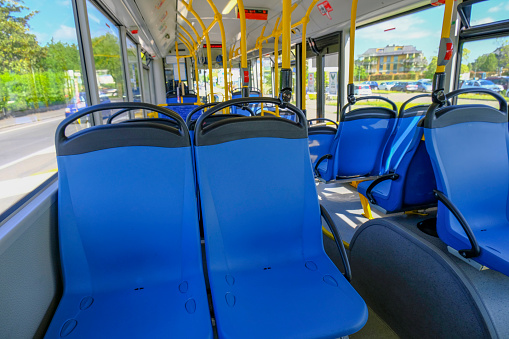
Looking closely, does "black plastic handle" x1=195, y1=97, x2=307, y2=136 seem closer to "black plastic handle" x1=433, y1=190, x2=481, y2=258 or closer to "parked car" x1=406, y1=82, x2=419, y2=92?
"black plastic handle" x1=433, y1=190, x2=481, y2=258

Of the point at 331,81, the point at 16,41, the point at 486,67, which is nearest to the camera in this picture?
the point at 16,41

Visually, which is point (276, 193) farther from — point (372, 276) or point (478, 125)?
point (478, 125)

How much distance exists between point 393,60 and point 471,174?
11.0 ft

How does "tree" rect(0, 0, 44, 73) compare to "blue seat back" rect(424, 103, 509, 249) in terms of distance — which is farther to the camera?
"blue seat back" rect(424, 103, 509, 249)

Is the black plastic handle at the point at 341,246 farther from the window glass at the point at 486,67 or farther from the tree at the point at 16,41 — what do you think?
the window glass at the point at 486,67

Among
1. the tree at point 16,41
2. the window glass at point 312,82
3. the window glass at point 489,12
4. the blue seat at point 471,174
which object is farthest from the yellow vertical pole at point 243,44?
the window glass at point 312,82

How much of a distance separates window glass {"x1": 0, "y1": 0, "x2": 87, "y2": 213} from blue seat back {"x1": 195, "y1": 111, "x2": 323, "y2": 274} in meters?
0.82

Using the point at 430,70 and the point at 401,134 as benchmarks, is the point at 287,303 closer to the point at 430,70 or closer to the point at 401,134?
the point at 401,134

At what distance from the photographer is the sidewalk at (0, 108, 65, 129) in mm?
1348

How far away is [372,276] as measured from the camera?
1.68 meters

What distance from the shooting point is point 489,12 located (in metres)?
3.03

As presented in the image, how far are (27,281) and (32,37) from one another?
4.76 feet

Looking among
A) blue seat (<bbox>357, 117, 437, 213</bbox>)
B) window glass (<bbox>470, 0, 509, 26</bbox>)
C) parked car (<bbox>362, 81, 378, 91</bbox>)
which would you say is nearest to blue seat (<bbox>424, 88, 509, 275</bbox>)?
blue seat (<bbox>357, 117, 437, 213</bbox>)

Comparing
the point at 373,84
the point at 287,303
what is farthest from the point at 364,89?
the point at 287,303
